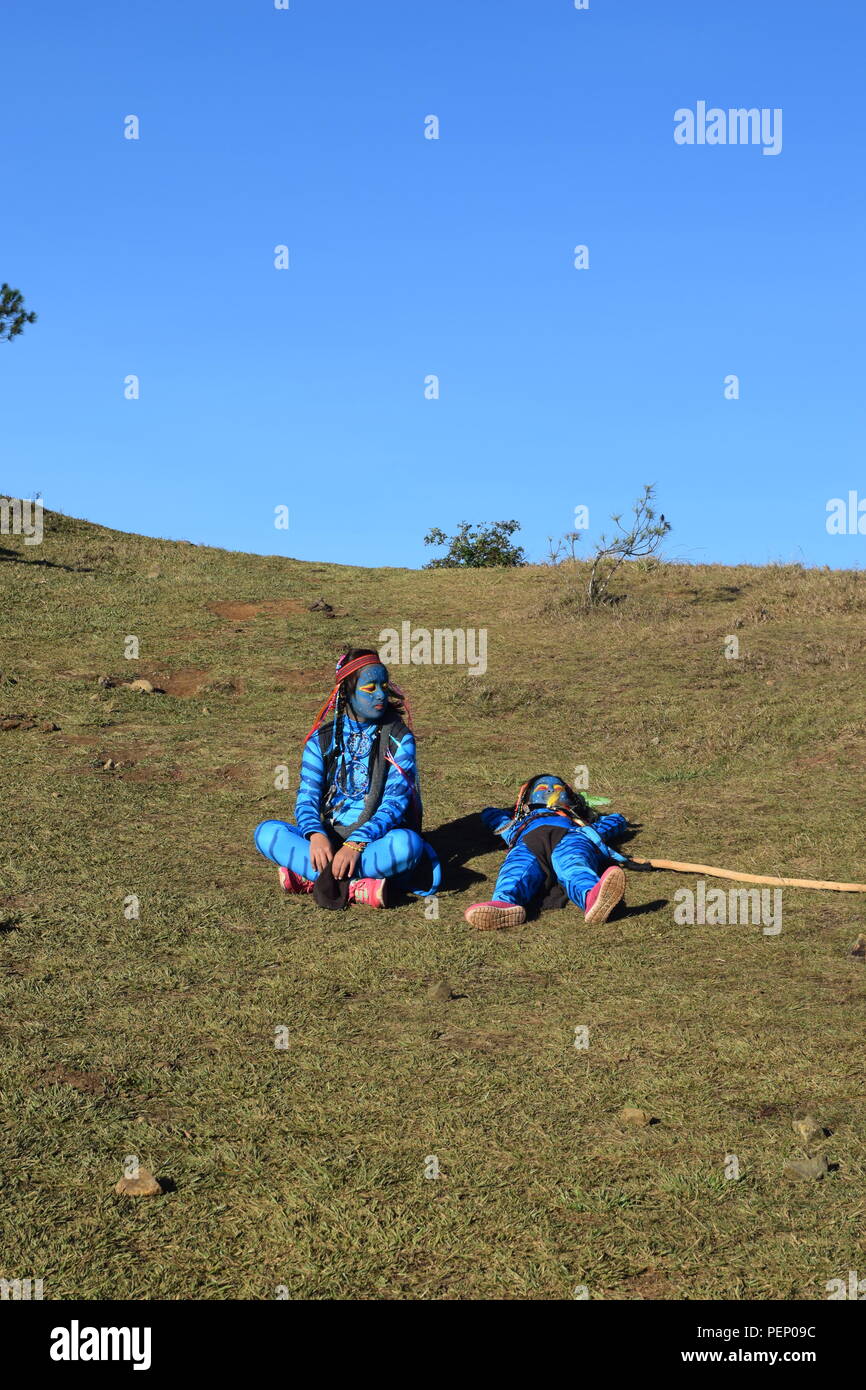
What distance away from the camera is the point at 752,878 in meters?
9.32

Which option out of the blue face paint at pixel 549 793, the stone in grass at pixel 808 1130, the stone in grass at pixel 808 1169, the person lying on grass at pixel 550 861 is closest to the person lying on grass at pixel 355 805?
the person lying on grass at pixel 550 861

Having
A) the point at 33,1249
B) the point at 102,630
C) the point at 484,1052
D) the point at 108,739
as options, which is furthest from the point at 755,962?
the point at 102,630

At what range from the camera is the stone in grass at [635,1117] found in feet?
16.4

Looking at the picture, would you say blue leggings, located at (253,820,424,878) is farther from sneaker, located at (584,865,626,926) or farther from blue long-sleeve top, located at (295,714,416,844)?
sneaker, located at (584,865,626,926)

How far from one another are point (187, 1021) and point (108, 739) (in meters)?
8.45

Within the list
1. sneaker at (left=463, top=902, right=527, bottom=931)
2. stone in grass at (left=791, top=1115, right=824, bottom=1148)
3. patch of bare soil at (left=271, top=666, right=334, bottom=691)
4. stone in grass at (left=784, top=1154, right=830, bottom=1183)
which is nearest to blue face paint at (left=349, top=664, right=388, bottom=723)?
sneaker at (left=463, top=902, right=527, bottom=931)

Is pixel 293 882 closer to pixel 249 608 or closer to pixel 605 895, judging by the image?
pixel 605 895

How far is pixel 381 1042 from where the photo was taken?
235 inches

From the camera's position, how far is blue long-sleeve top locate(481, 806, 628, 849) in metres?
9.45

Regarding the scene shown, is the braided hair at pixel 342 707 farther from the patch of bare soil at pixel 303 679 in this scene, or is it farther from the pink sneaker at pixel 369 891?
the patch of bare soil at pixel 303 679

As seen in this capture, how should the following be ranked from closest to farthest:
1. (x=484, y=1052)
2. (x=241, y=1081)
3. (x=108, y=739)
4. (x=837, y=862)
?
(x=241, y=1081), (x=484, y=1052), (x=837, y=862), (x=108, y=739)

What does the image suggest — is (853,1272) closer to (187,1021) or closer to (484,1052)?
(484,1052)

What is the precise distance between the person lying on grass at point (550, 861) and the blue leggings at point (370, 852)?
0.68 metres
